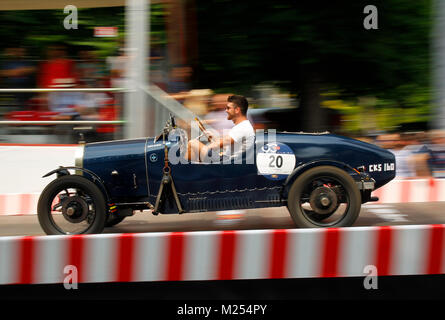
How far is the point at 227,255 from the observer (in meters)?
4.68

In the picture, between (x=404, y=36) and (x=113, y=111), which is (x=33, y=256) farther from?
(x=404, y=36)

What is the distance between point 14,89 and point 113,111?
1.42 metres

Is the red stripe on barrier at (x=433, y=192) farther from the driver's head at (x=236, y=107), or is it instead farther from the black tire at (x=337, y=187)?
the driver's head at (x=236, y=107)

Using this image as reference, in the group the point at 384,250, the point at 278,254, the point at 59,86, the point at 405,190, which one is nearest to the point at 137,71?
the point at 59,86

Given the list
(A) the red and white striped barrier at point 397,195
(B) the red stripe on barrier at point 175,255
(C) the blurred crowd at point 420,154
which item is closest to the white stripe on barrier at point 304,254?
(B) the red stripe on barrier at point 175,255

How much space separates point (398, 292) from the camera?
4.91m

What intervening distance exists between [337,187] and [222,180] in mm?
1010

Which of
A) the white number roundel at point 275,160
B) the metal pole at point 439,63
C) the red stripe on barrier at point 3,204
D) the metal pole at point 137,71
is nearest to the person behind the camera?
the white number roundel at point 275,160

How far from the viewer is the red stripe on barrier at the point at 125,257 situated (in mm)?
4664

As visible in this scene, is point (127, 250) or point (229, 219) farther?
point (229, 219)

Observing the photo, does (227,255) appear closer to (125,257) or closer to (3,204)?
(125,257)

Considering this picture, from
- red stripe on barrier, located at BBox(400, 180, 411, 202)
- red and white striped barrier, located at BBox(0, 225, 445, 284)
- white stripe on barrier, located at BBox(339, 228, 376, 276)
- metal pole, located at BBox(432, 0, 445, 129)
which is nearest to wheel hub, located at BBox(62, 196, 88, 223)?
red and white striped barrier, located at BBox(0, 225, 445, 284)
